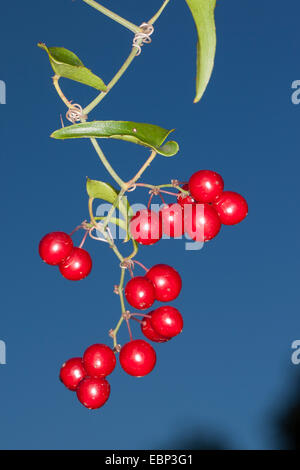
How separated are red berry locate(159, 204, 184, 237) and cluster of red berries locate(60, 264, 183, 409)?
0.18 feet

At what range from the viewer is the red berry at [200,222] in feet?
2.25

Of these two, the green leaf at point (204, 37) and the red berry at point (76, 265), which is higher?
the green leaf at point (204, 37)

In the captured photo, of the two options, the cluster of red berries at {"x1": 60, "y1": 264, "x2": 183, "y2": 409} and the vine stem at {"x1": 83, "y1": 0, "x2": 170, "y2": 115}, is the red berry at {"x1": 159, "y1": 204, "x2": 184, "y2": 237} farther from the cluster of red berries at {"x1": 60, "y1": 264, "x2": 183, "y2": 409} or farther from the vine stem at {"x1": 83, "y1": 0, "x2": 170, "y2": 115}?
the vine stem at {"x1": 83, "y1": 0, "x2": 170, "y2": 115}

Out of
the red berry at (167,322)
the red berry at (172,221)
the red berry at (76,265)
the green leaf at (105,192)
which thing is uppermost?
the green leaf at (105,192)

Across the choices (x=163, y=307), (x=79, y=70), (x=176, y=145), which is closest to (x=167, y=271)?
(x=163, y=307)

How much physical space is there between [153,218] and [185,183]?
73 millimetres

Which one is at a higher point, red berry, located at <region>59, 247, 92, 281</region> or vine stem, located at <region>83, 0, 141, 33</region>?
vine stem, located at <region>83, 0, 141, 33</region>

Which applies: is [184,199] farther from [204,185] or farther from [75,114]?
[75,114]

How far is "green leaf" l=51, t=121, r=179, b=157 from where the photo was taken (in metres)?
0.56

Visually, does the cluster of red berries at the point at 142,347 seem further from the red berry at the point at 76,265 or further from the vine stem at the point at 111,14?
the vine stem at the point at 111,14

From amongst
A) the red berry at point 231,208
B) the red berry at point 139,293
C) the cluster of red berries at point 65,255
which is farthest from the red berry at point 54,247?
the red berry at point 231,208

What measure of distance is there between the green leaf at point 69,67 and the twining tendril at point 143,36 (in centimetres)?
6

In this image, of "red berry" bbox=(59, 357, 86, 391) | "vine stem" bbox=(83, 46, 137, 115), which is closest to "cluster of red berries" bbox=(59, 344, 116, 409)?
"red berry" bbox=(59, 357, 86, 391)

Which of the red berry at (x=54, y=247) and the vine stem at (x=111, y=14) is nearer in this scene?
the vine stem at (x=111, y=14)
